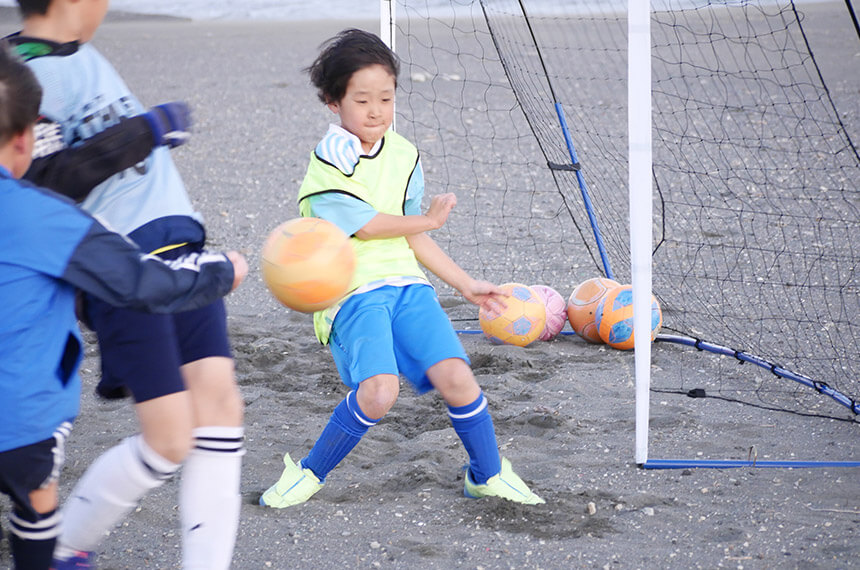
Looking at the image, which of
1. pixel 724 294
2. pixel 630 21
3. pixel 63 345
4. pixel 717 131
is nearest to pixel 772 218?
pixel 724 294

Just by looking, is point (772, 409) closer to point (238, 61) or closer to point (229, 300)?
point (229, 300)

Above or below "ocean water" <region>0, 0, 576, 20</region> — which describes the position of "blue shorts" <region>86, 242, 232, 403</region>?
below

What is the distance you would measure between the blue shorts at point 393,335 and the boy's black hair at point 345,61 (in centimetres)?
72

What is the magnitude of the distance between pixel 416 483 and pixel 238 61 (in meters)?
14.3

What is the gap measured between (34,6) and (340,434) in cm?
160

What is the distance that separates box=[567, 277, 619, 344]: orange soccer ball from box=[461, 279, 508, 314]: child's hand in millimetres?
1671

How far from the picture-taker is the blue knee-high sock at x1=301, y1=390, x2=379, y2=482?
3.14 m

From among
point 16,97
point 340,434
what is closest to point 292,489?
point 340,434

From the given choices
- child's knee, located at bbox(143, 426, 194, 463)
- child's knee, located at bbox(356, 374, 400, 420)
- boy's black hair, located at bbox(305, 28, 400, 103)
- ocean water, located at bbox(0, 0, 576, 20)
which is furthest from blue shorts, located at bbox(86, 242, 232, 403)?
ocean water, located at bbox(0, 0, 576, 20)

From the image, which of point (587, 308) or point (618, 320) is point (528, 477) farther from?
point (587, 308)

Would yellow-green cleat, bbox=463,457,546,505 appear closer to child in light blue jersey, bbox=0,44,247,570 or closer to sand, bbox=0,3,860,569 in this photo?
sand, bbox=0,3,860,569

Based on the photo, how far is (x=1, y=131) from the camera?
2047 millimetres

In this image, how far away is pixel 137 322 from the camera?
7.50ft

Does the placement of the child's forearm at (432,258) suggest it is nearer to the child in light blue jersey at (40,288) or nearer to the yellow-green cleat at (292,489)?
the yellow-green cleat at (292,489)
